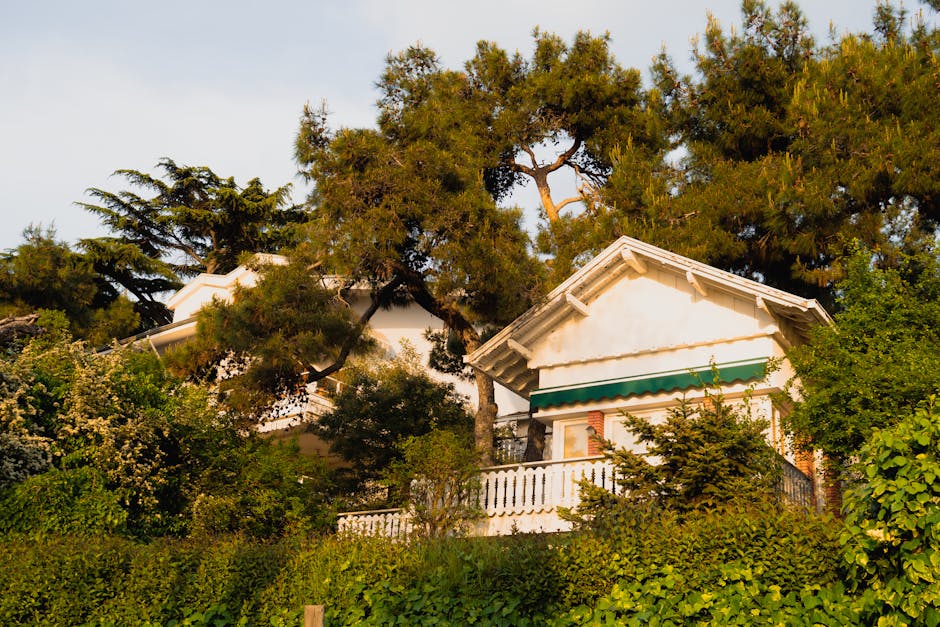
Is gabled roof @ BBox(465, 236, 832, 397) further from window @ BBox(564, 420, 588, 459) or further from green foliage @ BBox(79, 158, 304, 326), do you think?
green foliage @ BBox(79, 158, 304, 326)

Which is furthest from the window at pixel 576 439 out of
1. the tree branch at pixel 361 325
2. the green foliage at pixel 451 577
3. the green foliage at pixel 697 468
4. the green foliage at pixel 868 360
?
the green foliage at pixel 451 577

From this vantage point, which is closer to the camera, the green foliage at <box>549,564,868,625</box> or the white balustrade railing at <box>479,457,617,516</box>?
the green foliage at <box>549,564,868,625</box>

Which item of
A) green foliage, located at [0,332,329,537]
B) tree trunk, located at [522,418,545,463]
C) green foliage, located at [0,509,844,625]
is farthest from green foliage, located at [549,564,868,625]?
tree trunk, located at [522,418,545,463]

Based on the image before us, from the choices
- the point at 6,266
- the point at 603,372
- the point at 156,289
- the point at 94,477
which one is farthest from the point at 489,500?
the point at 156,289

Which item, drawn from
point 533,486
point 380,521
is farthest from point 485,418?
point 380,521

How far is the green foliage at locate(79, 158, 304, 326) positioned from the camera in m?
42.2

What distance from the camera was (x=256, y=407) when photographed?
859 inches

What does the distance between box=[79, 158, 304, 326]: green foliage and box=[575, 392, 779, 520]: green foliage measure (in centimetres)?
2944

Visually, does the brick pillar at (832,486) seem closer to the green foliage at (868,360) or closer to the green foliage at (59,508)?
the green foliage at (868,360)

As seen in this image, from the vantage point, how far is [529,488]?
17453mm

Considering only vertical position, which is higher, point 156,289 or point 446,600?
point 156,289

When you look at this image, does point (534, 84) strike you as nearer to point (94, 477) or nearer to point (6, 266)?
point (94, 477)

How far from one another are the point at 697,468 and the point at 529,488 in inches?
193

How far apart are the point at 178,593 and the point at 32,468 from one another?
451 cm
